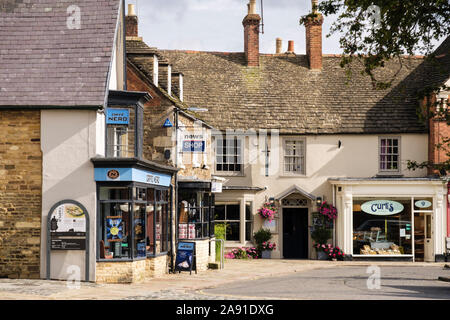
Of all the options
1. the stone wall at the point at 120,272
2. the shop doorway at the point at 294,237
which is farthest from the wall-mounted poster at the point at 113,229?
the shop doorway at the point at 294,237

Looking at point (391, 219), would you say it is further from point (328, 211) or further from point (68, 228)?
point (68, 228)

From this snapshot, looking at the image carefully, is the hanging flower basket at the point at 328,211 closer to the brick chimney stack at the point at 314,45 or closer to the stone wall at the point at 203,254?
the brick chimney stack at the point at 314,45

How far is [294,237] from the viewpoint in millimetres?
33219

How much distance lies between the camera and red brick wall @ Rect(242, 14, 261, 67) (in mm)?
35250

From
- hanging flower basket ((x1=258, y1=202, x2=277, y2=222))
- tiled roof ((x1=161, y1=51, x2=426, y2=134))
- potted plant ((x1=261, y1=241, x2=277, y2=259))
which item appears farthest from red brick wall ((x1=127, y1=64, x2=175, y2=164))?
potted plant ((x1=261, y1=241, x2=277, y2=259))

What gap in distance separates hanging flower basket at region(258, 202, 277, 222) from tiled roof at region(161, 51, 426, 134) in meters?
3.38

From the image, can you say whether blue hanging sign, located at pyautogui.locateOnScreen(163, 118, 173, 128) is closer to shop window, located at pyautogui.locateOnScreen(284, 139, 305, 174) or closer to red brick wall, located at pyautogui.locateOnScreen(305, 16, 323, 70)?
shop window, located at pyautogui.locateOnScreen(284, 139, 305, 174)

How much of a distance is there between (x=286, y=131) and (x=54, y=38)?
14.8 m

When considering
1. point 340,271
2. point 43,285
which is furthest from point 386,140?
point 43,285

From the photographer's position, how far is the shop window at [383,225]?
105 ft

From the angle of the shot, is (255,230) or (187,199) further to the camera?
(255,230)

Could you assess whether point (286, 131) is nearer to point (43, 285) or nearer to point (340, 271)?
point (340, 271)

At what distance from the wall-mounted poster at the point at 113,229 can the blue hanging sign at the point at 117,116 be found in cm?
275

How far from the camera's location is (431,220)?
32.0 metres
